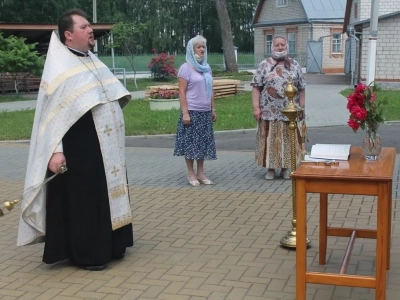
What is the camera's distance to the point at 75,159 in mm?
5027

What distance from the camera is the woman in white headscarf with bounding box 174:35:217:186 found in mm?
7938

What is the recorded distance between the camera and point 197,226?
21.1ft

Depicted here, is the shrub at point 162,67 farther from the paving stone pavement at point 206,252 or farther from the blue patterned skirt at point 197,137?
the blue patterned skirt at point 197,137

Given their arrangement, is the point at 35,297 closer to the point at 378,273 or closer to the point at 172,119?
the point at 378,273

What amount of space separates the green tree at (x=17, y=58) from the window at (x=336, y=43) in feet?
87.5

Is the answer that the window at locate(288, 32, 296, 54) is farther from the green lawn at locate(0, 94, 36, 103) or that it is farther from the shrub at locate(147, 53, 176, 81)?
the green lawn at locate(0, 94, 36, 103)

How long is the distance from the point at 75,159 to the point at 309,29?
145 feet

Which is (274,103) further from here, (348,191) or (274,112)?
(348,191)

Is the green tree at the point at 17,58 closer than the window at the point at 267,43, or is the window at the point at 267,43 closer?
the green tree at the point at 17,58

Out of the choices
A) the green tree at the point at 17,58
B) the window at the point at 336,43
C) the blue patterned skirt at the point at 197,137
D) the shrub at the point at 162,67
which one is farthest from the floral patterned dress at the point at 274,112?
the window at the point at 336,43

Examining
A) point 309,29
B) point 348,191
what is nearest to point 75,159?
point 348,191

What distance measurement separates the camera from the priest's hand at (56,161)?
4871 mm

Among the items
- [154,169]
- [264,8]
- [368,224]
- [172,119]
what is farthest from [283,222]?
[264,8]

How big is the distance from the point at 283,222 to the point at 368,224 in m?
0.80
